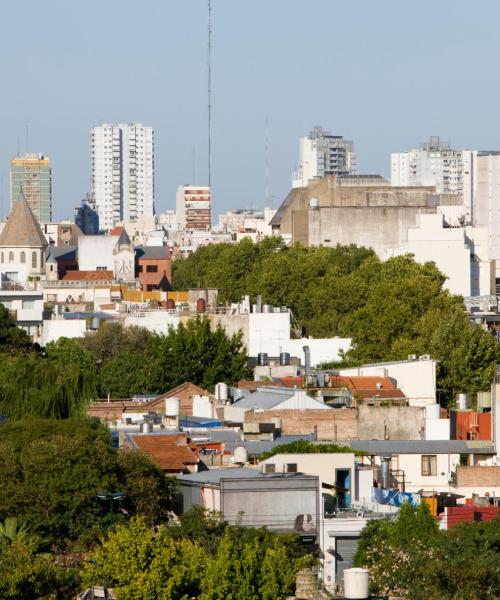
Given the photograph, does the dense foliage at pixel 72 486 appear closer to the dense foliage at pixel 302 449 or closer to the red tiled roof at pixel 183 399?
the dense foliage at pixel 302 449

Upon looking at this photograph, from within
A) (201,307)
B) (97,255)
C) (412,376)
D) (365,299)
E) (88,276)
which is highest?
A: (97,255)

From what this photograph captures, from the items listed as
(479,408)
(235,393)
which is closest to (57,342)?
(235,393)

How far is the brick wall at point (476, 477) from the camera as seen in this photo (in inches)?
1797

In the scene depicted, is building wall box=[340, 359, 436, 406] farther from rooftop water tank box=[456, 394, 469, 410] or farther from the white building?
the white building

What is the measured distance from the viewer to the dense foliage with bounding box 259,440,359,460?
143ft

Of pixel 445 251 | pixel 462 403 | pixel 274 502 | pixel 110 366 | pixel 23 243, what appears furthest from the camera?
pixel 23 243

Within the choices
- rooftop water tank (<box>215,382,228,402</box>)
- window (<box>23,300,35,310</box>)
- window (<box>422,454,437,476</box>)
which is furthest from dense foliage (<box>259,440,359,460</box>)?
window (<box>23,300,35,310</box>)

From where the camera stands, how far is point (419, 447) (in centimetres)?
4847

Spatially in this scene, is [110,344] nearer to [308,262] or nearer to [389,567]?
[308,262]

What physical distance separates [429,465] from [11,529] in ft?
40.5

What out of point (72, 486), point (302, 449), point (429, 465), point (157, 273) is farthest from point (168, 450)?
point (157, 273)

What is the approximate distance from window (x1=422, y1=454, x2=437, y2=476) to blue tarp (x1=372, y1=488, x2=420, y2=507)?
401cm

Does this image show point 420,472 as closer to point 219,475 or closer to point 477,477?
point 477,477

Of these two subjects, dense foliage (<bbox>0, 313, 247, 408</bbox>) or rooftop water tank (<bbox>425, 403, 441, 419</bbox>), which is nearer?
rooftop water tank (<bbox>425, 403, 441, 419</bbox>)
